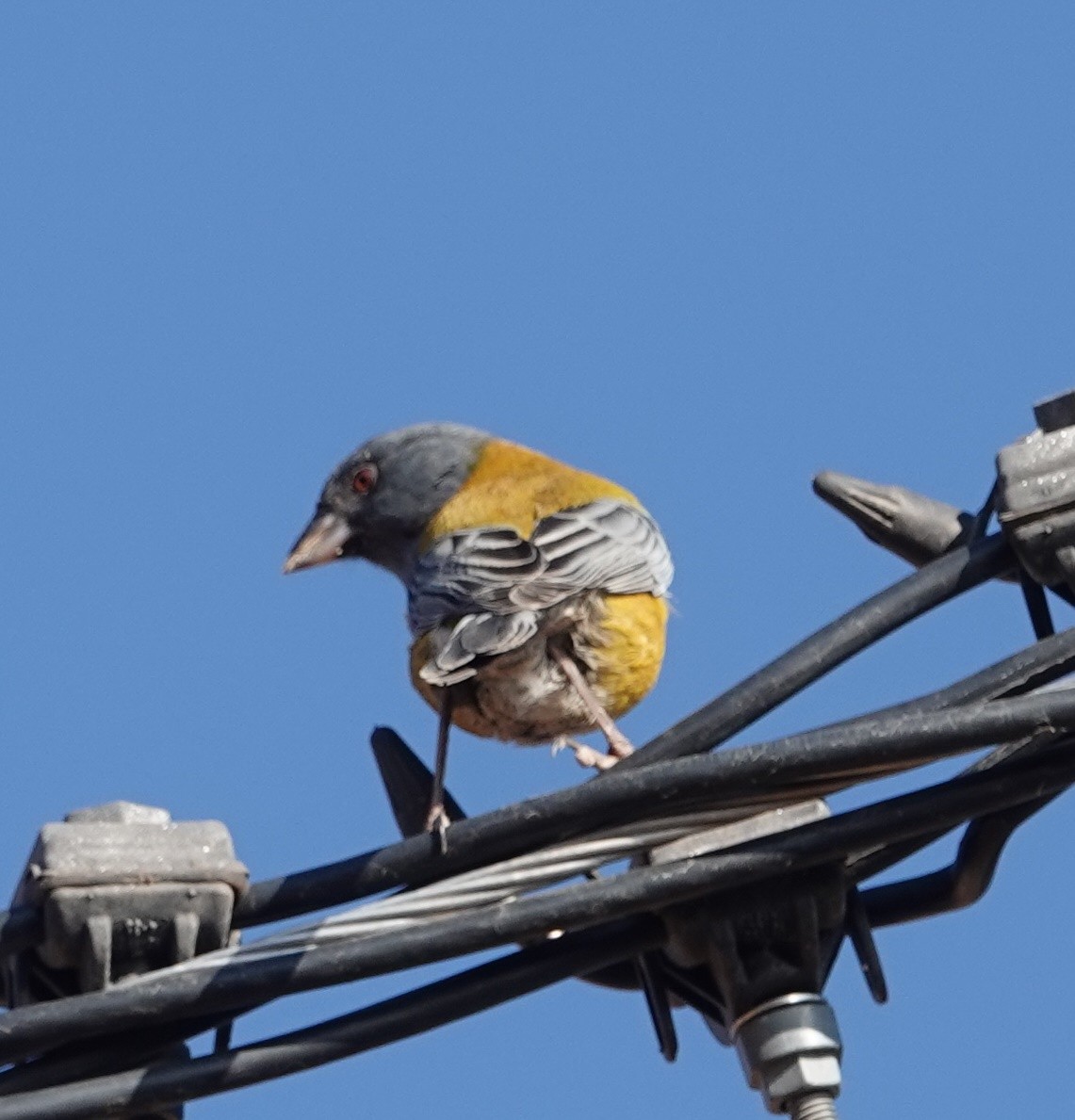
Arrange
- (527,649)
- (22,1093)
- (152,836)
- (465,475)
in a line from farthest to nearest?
(465,475) < (527,649) < (152,836) < (22,1093)

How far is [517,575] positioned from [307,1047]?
2298 millimetres

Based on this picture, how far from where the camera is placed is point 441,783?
4.69 metres

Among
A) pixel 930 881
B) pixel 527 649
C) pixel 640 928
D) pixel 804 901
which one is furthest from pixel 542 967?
pixel 527 649

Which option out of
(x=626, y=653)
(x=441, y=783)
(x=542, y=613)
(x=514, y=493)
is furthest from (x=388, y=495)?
(x=441, y=783)

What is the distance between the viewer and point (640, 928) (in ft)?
13.1

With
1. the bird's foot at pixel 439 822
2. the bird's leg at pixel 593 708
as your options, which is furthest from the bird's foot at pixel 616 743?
the bird's foot at pixel 439 822

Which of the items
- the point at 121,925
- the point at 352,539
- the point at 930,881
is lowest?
the point at 930,881

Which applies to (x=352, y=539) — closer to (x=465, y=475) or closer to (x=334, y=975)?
(x=465, y=475)

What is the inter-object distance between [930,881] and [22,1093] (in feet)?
5.15

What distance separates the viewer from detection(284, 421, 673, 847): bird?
5.78 m

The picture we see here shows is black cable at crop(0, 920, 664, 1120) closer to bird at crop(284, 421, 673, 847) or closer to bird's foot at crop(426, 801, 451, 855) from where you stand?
bird's foot at crop(426, 801, 451, 855)

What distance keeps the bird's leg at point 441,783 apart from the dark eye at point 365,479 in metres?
1.66

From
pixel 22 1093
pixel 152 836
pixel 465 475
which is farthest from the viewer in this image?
pixel 465 475

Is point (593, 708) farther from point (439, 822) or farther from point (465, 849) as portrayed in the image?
point (465, 849)
